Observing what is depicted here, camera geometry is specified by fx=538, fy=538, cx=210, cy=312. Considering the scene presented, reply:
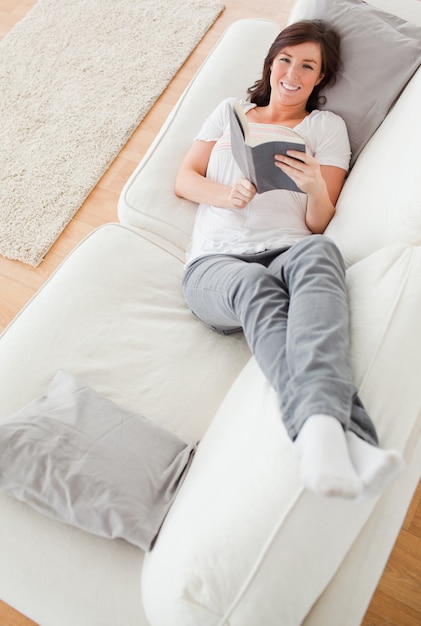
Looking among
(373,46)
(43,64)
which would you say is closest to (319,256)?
(373,46)

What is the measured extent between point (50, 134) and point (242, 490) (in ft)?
6.41

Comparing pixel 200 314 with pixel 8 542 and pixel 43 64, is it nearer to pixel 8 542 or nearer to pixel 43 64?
pixel 8 542

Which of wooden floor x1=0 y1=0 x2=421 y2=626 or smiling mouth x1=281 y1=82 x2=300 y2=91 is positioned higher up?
smiling mouth x1=281 y1=82 x2=300 y2=91

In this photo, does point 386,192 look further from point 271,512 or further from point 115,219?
point 115,219

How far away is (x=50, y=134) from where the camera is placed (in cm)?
237

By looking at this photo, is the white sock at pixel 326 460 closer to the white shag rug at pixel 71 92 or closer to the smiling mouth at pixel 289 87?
the smiling mouth at pixel 289 87

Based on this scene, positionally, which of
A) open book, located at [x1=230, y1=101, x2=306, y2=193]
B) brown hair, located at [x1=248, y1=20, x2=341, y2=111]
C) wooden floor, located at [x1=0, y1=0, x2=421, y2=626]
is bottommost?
wooden floor, located at [x1=0, y1=0, x2=421, y2=626]

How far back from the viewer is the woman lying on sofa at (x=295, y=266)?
884 millimetres

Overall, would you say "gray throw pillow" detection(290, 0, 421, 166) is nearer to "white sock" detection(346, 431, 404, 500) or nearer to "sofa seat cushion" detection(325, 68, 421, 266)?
"sofa seat cushion" detection(325, 68, 421, 266)

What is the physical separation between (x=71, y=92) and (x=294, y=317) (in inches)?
75.8

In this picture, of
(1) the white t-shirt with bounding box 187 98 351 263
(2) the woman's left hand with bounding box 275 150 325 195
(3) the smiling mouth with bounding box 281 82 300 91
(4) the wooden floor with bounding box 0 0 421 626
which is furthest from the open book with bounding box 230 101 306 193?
(4) the wooden floor with bounding box 0 0 421 626

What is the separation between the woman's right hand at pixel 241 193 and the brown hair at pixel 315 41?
1.49ft

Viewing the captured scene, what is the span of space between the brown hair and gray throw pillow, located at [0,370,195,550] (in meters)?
1.15

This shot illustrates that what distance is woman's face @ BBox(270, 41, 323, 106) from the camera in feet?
5.18
